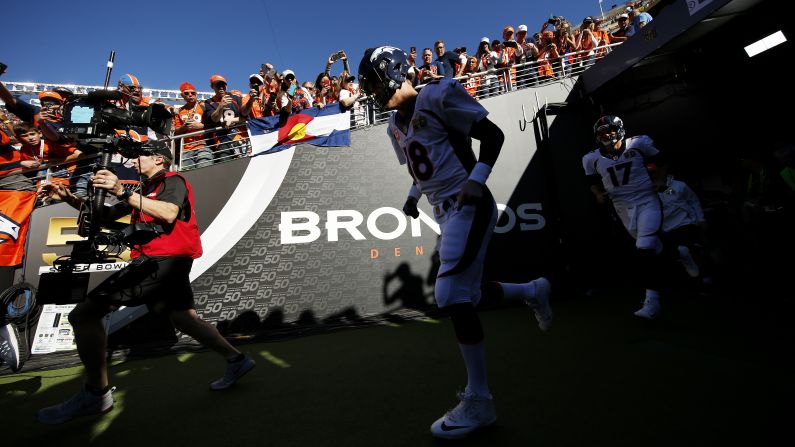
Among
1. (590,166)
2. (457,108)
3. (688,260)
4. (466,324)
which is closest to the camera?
(466,324)

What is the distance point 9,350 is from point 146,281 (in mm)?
3579

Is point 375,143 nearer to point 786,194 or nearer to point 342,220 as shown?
point 342,220

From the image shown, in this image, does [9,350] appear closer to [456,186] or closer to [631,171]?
[456,186]

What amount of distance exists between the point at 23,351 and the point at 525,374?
586cm

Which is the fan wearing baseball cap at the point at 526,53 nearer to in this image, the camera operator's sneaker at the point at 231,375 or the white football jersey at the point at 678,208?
the white football jersey at the point at 678,208

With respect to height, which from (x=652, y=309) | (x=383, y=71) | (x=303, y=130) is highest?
(x=303, y=130)

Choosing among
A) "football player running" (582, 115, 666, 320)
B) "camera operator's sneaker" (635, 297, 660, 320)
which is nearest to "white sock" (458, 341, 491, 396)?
"camera operator's sneaker" (635, 297, 660, 320)

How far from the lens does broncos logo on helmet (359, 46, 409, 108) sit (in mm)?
2332

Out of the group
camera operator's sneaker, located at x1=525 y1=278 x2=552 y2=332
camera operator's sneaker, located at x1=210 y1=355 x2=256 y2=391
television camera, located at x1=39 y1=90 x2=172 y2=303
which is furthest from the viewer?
camera operator's sneaker, located at x1=210 y1=355 x2=256 y2=391

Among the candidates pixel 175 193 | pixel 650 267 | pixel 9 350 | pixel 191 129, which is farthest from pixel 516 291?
pixel 191 129

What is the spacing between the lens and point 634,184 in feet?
15.4

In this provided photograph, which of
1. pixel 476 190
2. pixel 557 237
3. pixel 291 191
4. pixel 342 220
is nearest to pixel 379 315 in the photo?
pixel 342 220

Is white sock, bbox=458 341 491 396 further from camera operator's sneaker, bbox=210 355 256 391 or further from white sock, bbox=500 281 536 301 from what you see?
camera operator's sneaker, bbox=210 355 256 391

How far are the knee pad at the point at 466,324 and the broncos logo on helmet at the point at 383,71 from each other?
1408 mm
